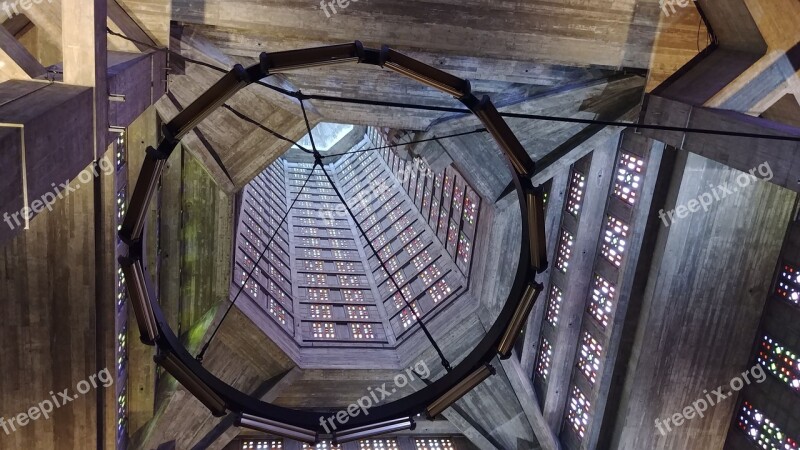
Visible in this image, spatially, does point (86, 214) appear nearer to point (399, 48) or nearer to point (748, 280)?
point (399, 48)

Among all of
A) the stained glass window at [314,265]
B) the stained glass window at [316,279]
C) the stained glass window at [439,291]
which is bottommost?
the stained glass window at [316,279]

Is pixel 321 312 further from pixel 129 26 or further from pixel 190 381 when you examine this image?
pixel 190 381

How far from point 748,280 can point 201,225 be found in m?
13.2

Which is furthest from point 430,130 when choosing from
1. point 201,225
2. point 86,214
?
point 86,214

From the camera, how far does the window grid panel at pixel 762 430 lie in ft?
40.6

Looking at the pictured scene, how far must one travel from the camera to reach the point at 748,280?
1299 cm

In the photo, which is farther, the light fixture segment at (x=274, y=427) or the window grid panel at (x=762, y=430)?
the window grid panel at (x=762, y=430)

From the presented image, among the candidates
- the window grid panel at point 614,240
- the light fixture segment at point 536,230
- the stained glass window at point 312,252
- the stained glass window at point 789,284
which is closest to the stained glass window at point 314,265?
the stained glass window at point 312,252

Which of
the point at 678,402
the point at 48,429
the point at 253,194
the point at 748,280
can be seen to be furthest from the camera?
the point at 253,194

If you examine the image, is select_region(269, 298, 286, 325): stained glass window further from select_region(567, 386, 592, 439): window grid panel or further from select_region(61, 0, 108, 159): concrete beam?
select_region(61, 0, 108, 159): concrete beam

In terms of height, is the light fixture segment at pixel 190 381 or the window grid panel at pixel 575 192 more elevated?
the window grid panel at pixel 575 192

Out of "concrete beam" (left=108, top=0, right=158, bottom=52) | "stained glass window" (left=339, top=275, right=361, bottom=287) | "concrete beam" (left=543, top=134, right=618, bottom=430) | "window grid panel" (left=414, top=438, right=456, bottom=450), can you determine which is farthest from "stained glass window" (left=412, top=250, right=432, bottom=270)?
"concrete beam" (left=108, top=0, right=158, bottom=52)

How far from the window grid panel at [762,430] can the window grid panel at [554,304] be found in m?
4.74

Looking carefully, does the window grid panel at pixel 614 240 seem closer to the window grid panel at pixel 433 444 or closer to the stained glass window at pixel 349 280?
the window grid panel at pixel 433 444
